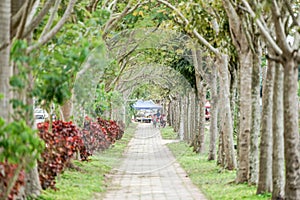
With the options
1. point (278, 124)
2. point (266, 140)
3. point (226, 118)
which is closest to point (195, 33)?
point (226, 118)

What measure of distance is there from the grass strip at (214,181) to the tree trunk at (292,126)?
2.48m

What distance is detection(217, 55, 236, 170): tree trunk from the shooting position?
18.8m

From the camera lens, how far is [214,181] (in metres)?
17.6

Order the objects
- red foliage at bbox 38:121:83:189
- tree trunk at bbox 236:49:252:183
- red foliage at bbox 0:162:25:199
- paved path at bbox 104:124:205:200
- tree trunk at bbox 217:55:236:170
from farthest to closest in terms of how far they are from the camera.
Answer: tree trunk at bbox 217:55:236:170
tree trunk at bbox 236:49:252:183
paved path at bbox 104:124:205:200
red foliage at bbox 38:121:83:189
red foliage at bbox 0:162:25:199

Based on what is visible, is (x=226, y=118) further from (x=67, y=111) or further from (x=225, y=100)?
(x=67, y=111)

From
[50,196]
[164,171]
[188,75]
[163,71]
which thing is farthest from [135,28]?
[163,71]

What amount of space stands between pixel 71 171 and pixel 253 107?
660 centimetres

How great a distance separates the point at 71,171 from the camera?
754 inches

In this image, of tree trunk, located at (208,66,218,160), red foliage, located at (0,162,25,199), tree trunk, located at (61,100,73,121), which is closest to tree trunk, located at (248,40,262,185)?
tree trunk, located at (61,100,73,121)

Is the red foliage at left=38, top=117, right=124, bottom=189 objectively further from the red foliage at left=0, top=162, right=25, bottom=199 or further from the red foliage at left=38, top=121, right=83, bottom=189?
the red foliage at left=0, top=162, right=25, bottom=199

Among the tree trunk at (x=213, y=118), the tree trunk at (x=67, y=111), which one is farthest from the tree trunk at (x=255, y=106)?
the tree trunk at (x=213, y=118)

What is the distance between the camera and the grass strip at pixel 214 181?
46.4ft

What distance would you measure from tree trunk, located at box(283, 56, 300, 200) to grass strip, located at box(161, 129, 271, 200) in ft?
8.15

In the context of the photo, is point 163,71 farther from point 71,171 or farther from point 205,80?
point 71,171
